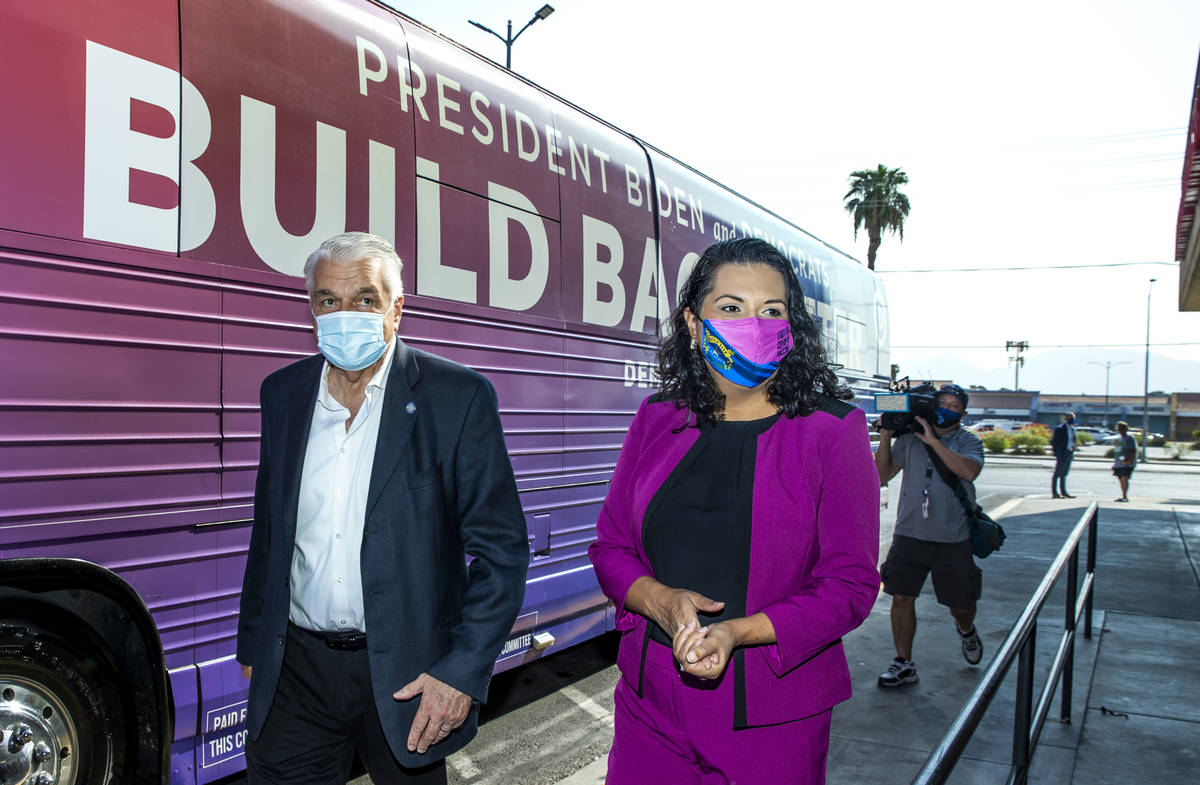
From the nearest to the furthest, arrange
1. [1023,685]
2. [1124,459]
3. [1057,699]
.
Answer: [1023,685] < [1057,699] < [1124,459]

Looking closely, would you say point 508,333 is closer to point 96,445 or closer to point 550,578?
point 550,578

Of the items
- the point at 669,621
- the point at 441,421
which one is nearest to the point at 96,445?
the point at 441,421

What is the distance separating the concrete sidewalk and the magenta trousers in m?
2.48

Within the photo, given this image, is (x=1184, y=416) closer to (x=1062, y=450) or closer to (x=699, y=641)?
(x=1062, y=450)

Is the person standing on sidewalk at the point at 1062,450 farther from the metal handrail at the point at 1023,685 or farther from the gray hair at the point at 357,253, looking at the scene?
the gray hair at the point at 357,253

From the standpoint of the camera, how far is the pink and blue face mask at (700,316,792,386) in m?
1.94

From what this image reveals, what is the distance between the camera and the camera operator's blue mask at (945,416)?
540cm

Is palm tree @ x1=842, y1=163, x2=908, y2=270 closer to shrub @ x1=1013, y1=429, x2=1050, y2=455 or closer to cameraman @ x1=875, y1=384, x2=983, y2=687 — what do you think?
shrub @ x1=1013, y1=429, x2=1050, y2=455

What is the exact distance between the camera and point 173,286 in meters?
2.83

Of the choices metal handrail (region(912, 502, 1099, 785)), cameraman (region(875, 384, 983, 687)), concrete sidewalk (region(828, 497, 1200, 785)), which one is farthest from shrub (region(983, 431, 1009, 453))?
cameraman (region(875, 384, 983, 687))

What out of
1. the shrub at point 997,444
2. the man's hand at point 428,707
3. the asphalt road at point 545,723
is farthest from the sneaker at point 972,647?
the shrub at point 997,444

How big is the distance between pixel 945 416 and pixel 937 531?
0.73 m

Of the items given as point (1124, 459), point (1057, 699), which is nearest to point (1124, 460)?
point (1124, 459)

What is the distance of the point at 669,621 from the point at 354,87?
108 inches
